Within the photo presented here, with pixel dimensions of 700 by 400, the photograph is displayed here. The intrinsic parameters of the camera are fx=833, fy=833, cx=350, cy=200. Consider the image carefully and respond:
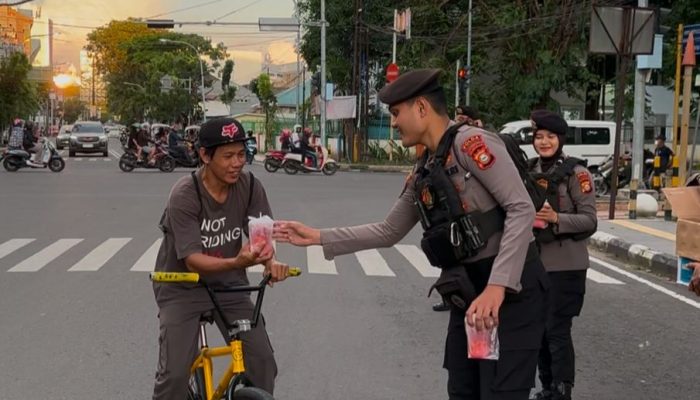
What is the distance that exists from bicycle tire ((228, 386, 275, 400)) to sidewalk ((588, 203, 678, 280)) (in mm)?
7484

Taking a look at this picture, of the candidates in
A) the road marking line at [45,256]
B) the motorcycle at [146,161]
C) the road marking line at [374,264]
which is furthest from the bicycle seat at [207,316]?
the motorcycle at [146,161]

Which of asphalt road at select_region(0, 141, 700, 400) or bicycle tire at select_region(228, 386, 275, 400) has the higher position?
bicycle tire at select_region(228, 386, 275, 400)

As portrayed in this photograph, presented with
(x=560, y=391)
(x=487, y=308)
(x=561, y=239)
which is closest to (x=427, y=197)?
(x=487, y=308)

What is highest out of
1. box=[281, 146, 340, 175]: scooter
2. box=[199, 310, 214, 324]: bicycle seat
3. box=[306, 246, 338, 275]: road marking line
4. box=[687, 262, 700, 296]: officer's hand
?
box=[687, 262, 700, 296]: officer's hand

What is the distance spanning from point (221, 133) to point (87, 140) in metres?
36.3

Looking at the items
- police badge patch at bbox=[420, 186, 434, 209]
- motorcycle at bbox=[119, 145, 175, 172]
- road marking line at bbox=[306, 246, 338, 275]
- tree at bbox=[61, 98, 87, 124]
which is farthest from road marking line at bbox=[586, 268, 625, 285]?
tree at bbox=[61, 98, 87, 124]

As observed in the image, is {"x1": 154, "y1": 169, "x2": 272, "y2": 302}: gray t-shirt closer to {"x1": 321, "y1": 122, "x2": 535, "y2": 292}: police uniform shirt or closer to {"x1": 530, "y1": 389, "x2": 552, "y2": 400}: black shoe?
{"x1": 321, "y1": 122, "x2": 535, "y2": 292}: police uniform shirt

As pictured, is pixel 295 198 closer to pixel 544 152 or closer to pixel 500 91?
pixel 544 152

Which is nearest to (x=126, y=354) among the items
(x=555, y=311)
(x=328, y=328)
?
(x=328, y=328)

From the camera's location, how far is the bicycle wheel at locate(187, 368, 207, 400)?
12.1 feet

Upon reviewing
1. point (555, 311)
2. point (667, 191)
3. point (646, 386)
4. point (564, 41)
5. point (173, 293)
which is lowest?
point (646, 386)

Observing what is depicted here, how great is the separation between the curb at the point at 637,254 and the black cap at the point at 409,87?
7396 mm

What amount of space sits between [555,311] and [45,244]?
8240mm

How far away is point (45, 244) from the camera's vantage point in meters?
11.2
